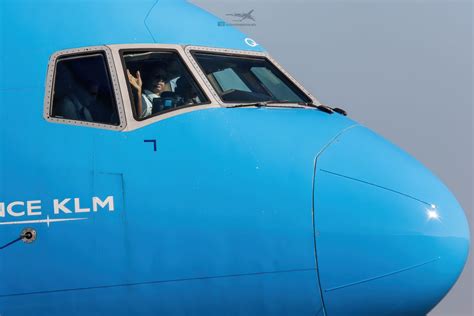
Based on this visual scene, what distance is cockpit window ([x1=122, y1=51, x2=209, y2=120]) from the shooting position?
22.7 feet

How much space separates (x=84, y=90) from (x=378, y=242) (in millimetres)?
2420

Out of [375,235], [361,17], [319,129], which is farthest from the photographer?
[361,17]

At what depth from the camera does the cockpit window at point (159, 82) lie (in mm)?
6918

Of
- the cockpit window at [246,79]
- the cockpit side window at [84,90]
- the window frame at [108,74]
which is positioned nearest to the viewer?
the window frame at [108,74]

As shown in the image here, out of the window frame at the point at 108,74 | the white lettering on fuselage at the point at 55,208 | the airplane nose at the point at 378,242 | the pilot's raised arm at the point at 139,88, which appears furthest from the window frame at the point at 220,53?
the white lettering on fuselage at the point at 55,208

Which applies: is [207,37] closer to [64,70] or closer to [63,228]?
[64,70]

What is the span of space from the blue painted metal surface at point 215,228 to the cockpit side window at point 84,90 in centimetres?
20

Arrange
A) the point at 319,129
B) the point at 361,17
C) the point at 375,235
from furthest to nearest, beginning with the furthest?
1. the point at 361,17
2. the point at 319,129
3. the point at 375,235

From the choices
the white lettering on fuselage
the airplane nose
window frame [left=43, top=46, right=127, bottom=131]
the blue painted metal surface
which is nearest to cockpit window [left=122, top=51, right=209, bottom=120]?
window frame [left=43, top=46, right=127, bottom=131]

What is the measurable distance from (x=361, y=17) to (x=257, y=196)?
15.5 feet

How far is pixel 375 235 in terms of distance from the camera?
21.0 ft

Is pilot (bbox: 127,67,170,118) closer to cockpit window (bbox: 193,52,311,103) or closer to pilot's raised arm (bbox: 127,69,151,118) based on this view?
pilot's raised arm (bbox: 127,69,151,118)

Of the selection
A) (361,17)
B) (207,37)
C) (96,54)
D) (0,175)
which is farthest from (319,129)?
(361,17)

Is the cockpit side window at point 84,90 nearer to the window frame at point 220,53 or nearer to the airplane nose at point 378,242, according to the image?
the window frame at point 220,53
